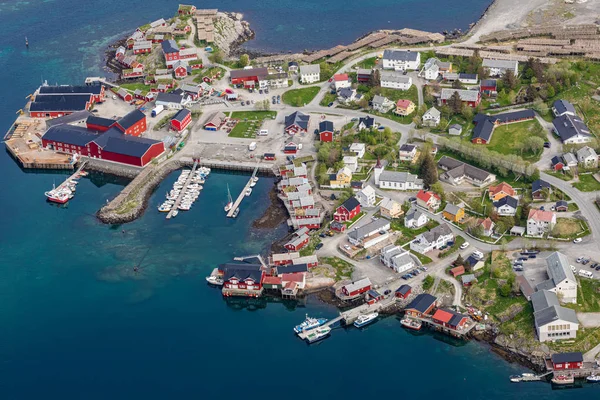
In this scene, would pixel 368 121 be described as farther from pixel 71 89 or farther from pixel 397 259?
pixel 71 89

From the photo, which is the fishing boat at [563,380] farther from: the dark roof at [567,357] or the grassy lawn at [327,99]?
the grassy lawn at [327,99]

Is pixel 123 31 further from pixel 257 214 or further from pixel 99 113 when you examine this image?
pixel 257 214

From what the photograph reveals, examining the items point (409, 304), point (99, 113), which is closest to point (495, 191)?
point (409, 304)

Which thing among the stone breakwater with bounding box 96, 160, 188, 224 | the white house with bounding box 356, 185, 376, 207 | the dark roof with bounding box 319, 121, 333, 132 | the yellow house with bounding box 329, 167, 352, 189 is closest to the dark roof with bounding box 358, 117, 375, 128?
the dark roof with bounding box 319, 121, 333, 132

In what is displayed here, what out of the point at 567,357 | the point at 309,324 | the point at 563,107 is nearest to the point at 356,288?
the point at 309,324

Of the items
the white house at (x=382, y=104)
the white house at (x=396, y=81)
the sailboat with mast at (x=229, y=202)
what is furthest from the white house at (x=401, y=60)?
the sailboat with mast at (x=229, y=202)
